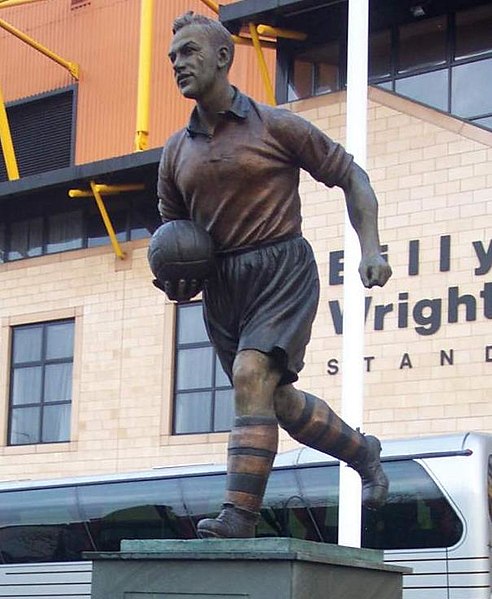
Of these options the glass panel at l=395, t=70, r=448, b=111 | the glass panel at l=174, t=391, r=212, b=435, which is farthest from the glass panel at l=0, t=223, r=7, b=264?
the glass panel at l=395, t=70, r=448, b=111

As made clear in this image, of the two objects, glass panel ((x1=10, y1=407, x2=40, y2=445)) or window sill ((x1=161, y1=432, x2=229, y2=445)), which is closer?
window sill ((x1=161, y1=432, x2=229, y2=445))

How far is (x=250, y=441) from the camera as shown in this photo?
612 centimetres

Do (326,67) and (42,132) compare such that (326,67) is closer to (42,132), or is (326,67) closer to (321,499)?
(42,132)

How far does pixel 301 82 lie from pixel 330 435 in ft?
64.1

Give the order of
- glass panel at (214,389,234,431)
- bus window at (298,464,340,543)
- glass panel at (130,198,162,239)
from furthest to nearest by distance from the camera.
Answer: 1. glass panel at (130,198,162,239)
2. glass panel at (214,389,234,431)
3. bus window at (298,464,340,543)

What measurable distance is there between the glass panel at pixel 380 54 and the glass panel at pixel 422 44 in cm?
26

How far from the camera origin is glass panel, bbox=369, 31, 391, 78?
79.4ft

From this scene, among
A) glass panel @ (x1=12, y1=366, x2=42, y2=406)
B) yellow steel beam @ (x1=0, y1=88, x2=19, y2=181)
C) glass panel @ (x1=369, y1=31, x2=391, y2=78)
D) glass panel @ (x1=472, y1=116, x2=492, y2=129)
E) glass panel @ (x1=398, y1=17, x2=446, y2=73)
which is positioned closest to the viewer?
glass panel @ (x1=472, y1=116, x2=492, y2=129)

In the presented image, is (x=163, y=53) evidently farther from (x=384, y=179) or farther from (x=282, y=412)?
(x=282, y=412)

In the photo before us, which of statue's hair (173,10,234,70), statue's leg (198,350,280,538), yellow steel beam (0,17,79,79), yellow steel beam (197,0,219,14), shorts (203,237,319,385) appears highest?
yellow steel beam (0,17,79,79)

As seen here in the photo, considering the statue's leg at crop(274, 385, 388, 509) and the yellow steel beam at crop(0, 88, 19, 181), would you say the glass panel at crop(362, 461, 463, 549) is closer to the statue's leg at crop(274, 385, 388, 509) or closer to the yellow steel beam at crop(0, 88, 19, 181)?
the statue's leg at crop(274, 385, 388, 509)

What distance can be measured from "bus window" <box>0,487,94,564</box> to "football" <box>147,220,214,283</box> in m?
16.3

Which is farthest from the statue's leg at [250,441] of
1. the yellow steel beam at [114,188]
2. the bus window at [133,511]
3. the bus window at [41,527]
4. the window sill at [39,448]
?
the window sill at [39,448]

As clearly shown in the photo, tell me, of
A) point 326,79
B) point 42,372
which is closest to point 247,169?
point 326,79
